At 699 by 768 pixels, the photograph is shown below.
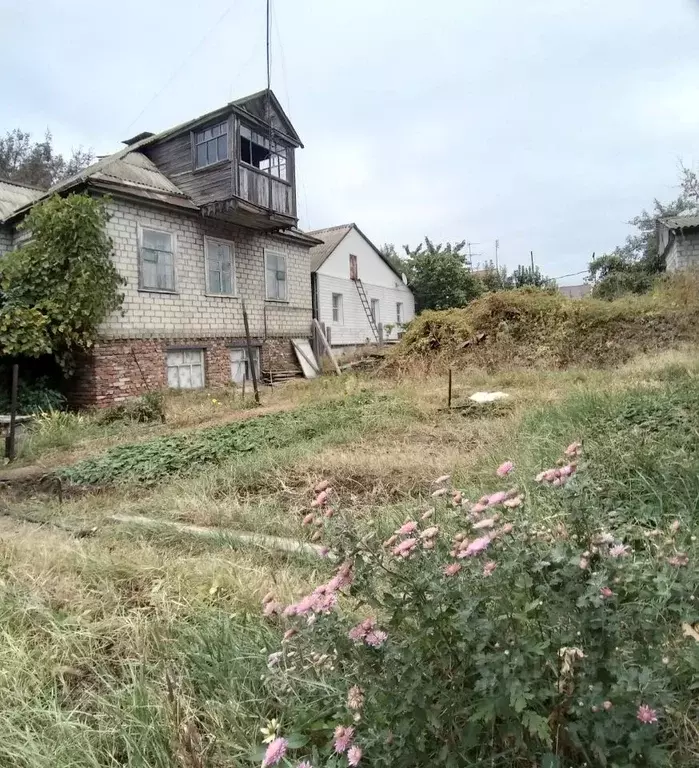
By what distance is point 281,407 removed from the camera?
29.3ft

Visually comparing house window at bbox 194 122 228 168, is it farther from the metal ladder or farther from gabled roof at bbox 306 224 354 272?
the metal ladder

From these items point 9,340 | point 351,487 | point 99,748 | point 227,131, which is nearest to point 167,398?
point 9,340

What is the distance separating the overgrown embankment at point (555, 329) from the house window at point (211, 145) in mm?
6438

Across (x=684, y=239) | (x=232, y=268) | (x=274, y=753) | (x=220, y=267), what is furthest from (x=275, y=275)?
(x=274, y=753)

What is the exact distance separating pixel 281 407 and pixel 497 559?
7.82 metres

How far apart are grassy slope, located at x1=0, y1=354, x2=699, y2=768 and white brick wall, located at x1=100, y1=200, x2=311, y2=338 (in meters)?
7.62

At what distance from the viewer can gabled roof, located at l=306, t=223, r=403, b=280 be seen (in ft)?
64.2

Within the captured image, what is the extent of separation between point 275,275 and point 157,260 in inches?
164

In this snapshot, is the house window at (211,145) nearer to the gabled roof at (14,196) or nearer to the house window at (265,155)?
the house window at (265,155)

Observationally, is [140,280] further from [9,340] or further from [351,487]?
[351,487]

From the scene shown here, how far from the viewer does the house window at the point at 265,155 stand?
13.5 meters

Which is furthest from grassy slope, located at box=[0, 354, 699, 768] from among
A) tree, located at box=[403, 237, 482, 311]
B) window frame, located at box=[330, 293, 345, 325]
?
tree, located at box=[403, 237, 482, 311]

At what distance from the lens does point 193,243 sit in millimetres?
12734

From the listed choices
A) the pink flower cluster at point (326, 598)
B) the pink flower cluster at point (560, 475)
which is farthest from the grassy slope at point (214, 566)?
the pink flower cluster at point (326, 598)
